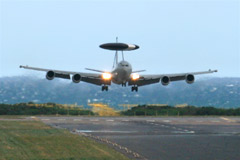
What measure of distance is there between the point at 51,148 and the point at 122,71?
81.7ft

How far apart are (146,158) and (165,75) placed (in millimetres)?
37060

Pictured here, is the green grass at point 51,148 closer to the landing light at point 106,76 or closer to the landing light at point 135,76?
the landing light at point 106,76

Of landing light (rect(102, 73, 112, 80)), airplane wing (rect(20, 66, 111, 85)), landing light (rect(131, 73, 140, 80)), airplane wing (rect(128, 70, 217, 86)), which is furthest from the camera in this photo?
airplane wing (rect(128, 70, 217, 86))

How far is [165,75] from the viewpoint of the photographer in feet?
205

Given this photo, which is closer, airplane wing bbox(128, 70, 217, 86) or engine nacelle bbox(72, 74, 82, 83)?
engine nacelle bbox(72, 74, 82, 83)

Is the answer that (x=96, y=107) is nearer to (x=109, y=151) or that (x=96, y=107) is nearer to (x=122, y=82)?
(x=122, y=82)

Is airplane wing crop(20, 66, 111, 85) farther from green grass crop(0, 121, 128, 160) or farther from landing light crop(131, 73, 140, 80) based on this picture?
green grass crop(0, 121, 128, 160)

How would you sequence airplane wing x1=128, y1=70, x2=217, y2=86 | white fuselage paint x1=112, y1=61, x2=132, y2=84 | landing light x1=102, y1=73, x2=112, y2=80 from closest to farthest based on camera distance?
white fuselage paint x1=112, y1=61, x2=132, y2=84 < landing light x1=102, y1=73, x2=112, y2=80 < airplane wing x1=128, y1=70, x2=217, y2=86

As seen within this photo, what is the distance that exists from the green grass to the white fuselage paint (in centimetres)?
1605

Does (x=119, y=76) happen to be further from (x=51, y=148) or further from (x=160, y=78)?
(x=51, y=148)

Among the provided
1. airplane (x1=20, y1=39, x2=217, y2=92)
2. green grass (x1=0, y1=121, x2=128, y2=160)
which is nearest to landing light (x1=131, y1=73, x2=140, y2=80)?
airplane (x1=20, y1=39, x2=217, y2=92)

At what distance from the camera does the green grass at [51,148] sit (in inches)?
1059

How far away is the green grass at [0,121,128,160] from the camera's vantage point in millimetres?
26891

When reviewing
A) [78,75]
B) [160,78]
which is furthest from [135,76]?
[78,75]
